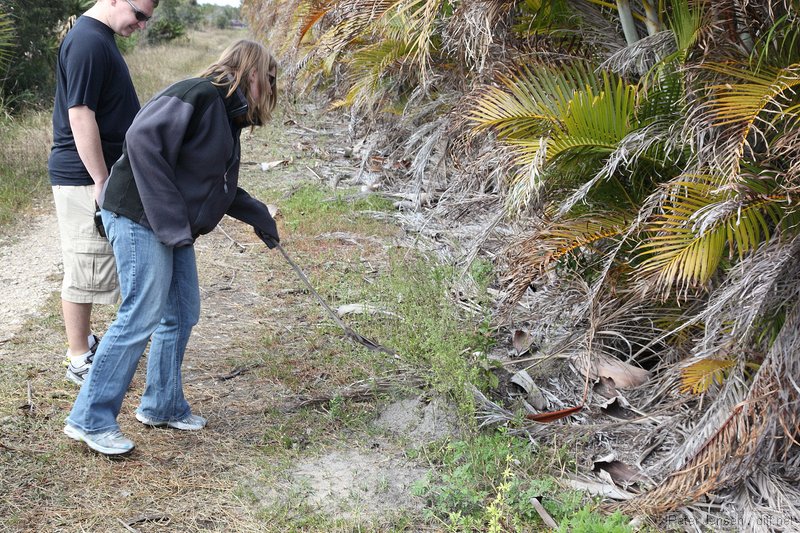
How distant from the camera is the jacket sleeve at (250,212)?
4.06 meters

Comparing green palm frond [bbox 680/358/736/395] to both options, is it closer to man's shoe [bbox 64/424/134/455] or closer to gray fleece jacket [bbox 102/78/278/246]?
gray fleece jacket [bbox 102/78/278/246]

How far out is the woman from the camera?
3.43 m

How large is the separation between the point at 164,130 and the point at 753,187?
2.57 meters

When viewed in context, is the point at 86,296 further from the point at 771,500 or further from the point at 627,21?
the point at 771,500

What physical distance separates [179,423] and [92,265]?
1004mm

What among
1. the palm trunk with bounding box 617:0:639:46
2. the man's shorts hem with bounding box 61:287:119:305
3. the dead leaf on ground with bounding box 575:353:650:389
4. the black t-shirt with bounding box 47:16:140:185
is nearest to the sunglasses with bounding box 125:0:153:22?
the black t-shirt with bounding box 47:16:140:185

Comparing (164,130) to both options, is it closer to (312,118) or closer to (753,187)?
(753,187)

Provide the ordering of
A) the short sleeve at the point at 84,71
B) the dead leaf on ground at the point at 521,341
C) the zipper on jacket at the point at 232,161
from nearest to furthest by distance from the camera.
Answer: the zipper on jacket at the point at 232,161
the short sleeve at the point at 84,71
the dead leaf on ground at the point at 521,341

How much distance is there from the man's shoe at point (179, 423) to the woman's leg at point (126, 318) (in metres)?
0.45

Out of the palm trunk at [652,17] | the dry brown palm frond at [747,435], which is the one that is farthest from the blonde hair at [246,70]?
the dry brown palm frond at [747,435]

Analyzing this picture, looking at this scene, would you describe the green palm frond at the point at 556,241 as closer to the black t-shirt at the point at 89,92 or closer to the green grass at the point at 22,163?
the black t-shirt at the point at 89,92

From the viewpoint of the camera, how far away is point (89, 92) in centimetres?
394

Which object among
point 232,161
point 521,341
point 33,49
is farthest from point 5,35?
point 521,341

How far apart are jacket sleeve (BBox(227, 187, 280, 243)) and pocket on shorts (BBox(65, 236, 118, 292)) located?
808mm
